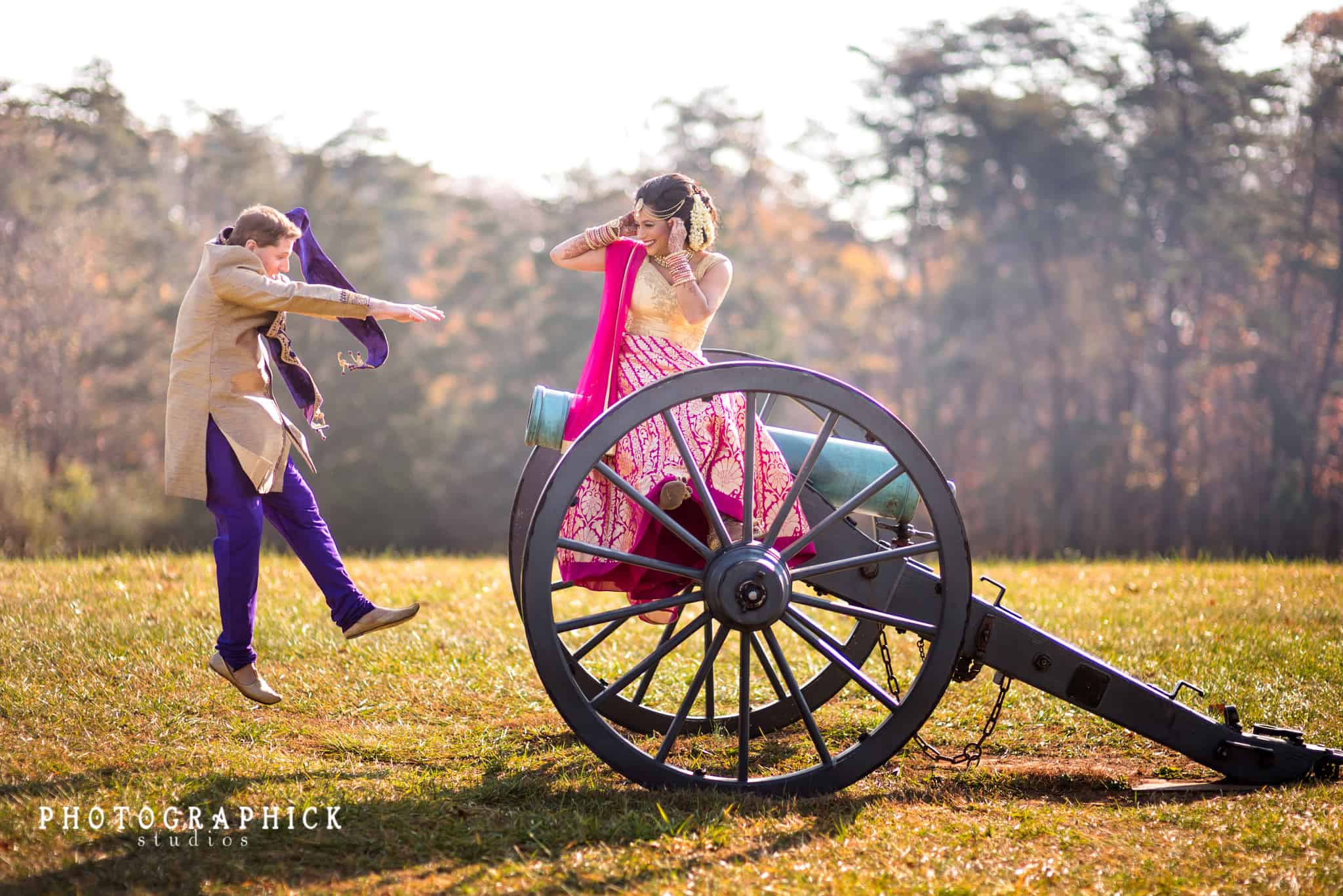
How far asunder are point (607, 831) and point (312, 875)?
800 mm

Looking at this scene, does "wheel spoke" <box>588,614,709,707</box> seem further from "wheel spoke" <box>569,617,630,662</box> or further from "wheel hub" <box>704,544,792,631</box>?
"wheel spoke" <box>569,617,630,662</box>

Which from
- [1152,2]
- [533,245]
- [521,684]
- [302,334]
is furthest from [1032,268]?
[521,684]

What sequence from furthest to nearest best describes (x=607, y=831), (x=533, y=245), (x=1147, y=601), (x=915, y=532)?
1. (x=533, y=245)
2. (x=1147, y=601)
3. (x=915, y=532)
4. (x=607, y=831)

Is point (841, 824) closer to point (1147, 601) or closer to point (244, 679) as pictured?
point (244, 679)

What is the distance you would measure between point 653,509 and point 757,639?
1.19 m

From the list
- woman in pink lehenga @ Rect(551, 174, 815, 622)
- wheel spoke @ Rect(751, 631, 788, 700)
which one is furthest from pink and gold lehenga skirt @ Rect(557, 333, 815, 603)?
wheel spoke @ Rect(751, 631, 788, 700)

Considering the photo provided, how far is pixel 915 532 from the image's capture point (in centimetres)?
421

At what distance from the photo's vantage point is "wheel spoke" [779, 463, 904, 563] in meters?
3.72

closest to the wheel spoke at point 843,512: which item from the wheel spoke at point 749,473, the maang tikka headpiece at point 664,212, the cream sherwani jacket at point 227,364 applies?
the wheel spoke at point 749,473

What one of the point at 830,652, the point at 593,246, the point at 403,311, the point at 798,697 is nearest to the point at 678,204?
the point at 593,246

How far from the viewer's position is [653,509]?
3.65 metres

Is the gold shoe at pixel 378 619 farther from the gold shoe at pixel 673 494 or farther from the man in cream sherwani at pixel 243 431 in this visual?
the gold shoe at pixel 673 494

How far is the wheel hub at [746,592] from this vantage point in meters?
3.61

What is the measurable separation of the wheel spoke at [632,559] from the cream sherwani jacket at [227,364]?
1.14 m
